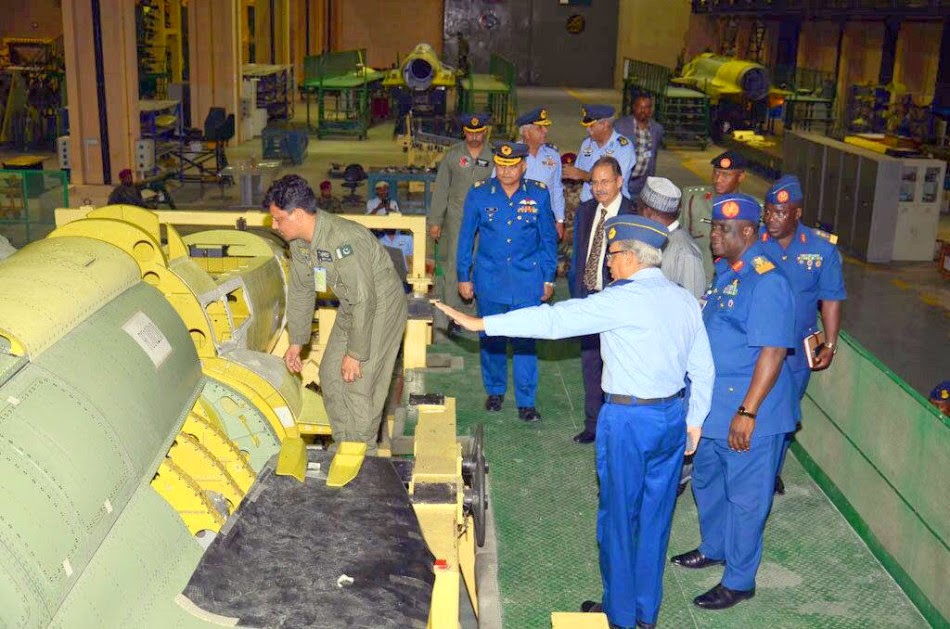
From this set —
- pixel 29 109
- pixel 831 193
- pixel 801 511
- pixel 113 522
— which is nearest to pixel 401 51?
pixel 29 109

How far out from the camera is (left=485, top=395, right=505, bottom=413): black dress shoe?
7000 millimetres

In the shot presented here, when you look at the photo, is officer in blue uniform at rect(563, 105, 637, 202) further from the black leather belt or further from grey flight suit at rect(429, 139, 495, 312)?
the black leather belt

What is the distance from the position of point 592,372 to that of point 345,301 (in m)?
1.92

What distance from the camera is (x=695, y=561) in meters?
5.12

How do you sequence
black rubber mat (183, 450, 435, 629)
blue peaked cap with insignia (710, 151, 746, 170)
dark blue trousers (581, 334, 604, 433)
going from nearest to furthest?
black rubber mat (183, 450, 435, 629) → blue peaked cap with insignia (710, 151, 746, 170) → dark blue trousers (581, 334, 604, 433)

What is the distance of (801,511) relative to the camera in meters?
5.81

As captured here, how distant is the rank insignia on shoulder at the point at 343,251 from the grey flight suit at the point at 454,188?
2774 millimetres

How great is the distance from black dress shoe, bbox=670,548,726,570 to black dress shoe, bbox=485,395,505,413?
2.11 metres

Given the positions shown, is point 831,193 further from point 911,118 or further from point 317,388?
point 317,388

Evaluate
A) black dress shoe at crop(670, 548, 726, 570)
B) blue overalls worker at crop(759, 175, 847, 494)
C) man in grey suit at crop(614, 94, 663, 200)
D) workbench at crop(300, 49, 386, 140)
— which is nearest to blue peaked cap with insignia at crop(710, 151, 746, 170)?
blue overalls worker at crop(759, 175, 847, 494)

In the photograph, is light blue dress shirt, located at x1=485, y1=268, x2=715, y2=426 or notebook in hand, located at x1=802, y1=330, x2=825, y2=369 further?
notebook in hand, located at x1=802, y1=330, x2=825, y2=369

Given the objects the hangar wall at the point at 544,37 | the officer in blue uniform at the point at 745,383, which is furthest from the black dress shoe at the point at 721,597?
the hangar wall at the point at 544,37

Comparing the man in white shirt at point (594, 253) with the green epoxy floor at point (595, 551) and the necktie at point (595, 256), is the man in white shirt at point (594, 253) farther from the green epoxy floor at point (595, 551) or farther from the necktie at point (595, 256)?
the green epoxy floor at point (595, 551)

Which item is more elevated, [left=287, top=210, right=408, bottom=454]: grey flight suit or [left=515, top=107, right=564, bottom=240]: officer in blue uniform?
[left=515, top=107, right=564, bottom=240]: officer in blue uniform
